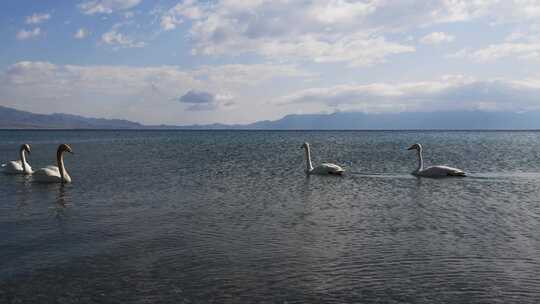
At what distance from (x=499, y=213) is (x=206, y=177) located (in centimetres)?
1791

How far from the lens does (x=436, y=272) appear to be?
10570 millimetres

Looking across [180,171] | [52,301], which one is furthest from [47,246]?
[180,171]

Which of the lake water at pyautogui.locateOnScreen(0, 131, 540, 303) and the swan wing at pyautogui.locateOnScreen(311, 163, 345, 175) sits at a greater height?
the swan wing at pyautogui.locateOnScreen(311, 163, 345, 175)

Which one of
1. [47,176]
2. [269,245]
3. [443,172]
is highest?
[47,176]

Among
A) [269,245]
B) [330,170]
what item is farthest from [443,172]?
[269,245]

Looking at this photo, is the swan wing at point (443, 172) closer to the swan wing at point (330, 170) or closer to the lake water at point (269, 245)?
the lake water at point (269, 245)

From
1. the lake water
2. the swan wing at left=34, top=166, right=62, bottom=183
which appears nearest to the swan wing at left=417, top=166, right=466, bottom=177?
the lake water

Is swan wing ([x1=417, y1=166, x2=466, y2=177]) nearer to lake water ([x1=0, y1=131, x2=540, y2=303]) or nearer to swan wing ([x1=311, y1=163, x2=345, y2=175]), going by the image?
lake water ([x1=0, y1=131, x2=540, y2=303])

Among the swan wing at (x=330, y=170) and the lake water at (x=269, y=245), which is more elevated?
the swan wing at (x=330, y=170)

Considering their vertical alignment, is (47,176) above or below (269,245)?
above

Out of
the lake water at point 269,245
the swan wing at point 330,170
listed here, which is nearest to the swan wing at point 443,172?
the lake water at point 269,245

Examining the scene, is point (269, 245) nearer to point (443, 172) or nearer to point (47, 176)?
point (47, 176)

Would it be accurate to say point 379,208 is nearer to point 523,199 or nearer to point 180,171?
point 523,199

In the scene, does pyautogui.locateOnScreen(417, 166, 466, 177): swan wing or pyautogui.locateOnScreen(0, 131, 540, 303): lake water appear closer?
pyautogui.locateOnScreen(0, 131, 540, 303): lake water
